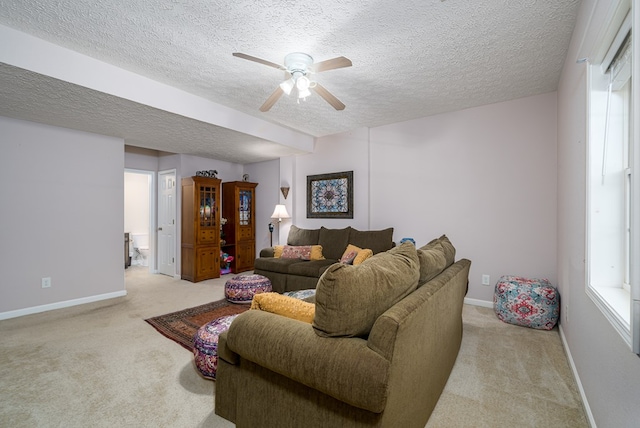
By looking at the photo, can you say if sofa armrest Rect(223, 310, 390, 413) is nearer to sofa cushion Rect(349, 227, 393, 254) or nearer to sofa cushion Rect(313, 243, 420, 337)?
sofa cushion Rect(313, 243, 420, 337)

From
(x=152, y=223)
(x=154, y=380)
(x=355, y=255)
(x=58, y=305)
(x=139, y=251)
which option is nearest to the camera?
(x=154, y=380)

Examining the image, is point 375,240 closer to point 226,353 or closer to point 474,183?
point 474,183

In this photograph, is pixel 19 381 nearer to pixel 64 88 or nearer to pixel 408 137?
pixel 64 88

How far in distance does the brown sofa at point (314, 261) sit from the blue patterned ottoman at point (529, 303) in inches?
57.3

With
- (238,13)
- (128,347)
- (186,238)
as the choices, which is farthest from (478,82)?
(186,238)

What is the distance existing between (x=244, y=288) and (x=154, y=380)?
5.37 feet

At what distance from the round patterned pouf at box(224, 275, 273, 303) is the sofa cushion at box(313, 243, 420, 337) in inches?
102

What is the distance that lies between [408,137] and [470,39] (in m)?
1.96

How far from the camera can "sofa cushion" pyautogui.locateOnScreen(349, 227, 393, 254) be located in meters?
4.04

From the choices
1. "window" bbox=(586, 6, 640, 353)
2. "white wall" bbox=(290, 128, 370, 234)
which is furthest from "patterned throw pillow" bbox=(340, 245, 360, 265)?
"window" bbox=(586, 6, 640, 353)

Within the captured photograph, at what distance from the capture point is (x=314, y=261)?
423cm

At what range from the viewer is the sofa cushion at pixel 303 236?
4.74 meters

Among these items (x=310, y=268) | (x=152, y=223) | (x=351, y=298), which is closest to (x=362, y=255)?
(x=310, y=268)

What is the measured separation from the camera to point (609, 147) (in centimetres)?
158
